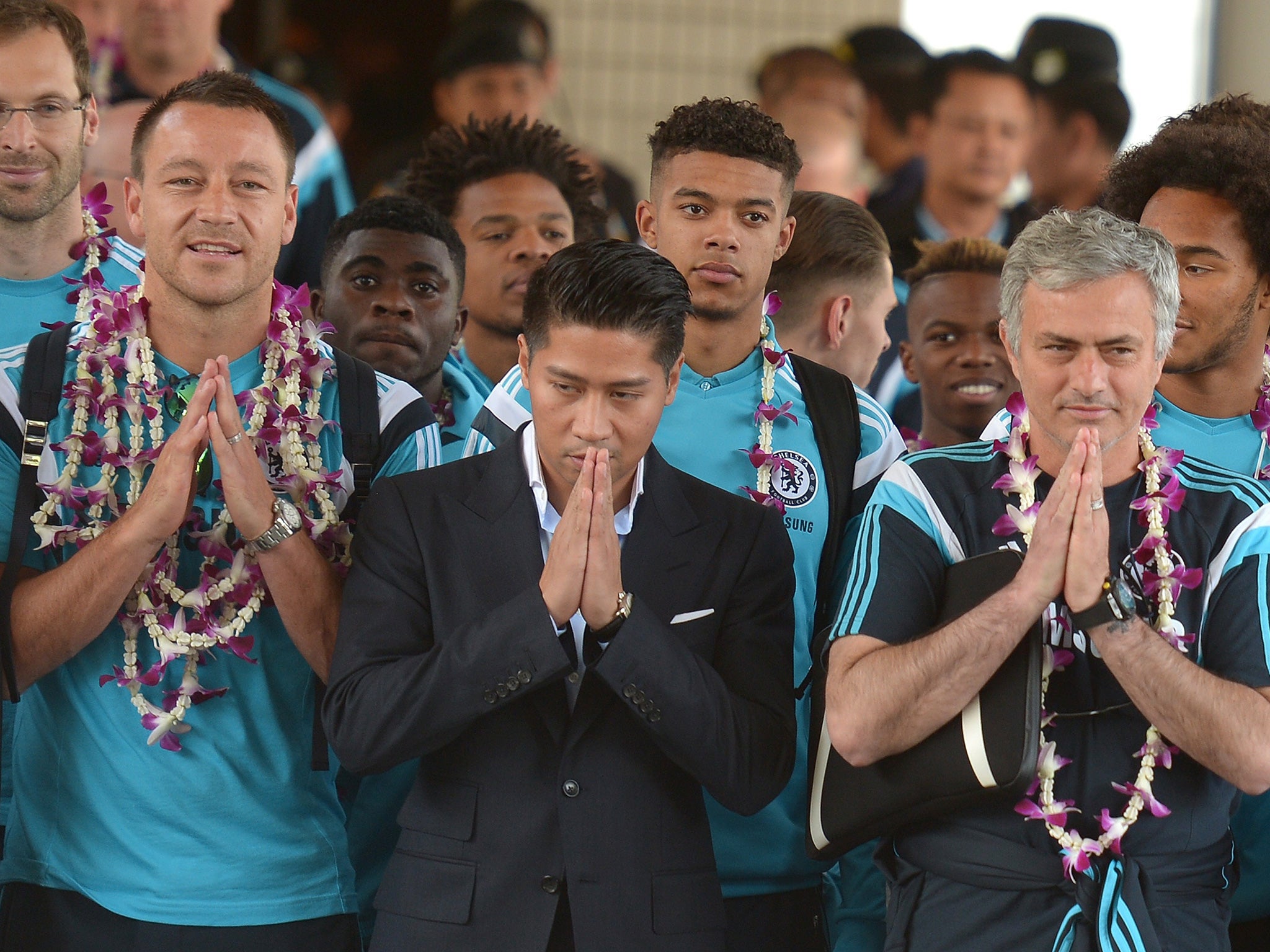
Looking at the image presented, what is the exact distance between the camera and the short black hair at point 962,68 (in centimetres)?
680

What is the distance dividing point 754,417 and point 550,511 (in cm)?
75

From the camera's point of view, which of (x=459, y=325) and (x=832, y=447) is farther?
(x=459, y=325)

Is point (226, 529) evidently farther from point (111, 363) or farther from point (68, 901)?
point (68, 901)

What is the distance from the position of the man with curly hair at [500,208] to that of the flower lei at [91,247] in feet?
3.29

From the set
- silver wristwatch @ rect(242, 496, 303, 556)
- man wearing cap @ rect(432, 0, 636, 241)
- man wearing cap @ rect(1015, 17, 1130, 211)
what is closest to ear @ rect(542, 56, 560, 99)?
man wearing cap @ rect(432, 0, 636, 241)

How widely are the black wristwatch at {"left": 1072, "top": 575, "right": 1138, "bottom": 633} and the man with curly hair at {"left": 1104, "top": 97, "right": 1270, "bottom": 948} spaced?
0.99 m

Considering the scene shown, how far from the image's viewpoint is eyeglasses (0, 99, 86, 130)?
3957mm

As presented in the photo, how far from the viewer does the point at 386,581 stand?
9.64ft

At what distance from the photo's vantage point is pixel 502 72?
22.0 feet

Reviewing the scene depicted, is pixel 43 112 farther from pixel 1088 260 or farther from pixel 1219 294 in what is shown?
pixel 1219 294

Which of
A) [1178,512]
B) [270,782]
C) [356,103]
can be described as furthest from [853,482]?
[356,103]

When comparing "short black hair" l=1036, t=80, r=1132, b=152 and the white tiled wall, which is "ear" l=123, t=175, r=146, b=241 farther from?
the white tiled wall

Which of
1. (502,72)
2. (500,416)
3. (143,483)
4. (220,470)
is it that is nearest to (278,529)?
(220,470)

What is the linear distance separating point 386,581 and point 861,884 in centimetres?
141
